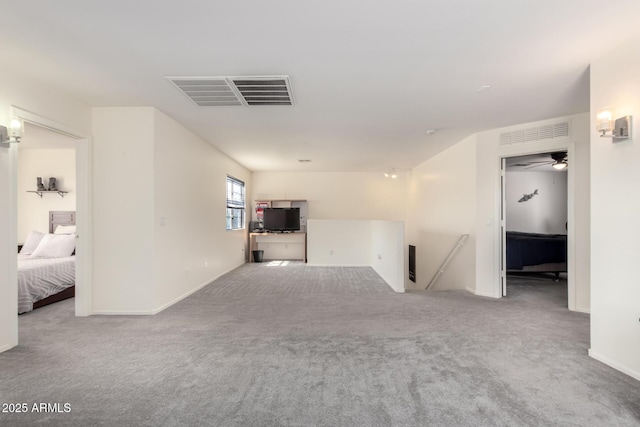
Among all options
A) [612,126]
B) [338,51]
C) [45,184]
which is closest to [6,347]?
[338,51]

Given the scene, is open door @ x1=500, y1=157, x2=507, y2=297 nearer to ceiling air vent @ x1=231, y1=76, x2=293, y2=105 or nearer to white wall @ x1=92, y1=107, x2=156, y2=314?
ceiling air vent @ x1=231, y1=76, x2=293, y2=105

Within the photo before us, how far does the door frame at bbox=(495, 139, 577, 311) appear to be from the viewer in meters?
3.83

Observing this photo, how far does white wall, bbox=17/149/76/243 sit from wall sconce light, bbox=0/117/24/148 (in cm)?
370

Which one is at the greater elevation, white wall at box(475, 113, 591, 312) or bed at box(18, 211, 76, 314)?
white wall at box(475, 113, 591, 312)

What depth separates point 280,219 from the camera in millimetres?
7973

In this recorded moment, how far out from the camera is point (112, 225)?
3574 millimetres

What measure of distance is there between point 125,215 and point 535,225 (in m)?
9.55

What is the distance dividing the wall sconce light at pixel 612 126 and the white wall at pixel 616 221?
0.14ft

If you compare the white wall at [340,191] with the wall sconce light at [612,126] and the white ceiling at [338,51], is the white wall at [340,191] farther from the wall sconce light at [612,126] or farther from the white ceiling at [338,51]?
the wall sconce light at [612,126]

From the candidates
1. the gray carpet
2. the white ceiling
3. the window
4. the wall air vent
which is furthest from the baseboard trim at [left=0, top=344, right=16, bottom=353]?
the window

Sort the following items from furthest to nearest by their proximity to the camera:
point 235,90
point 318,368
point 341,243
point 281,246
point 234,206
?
1. point 281,246
2. point 341,243
3. point 234,206
4. point 235,90
5. point 318,368

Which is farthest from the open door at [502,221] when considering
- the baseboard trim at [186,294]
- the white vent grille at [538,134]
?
the baseboard trim at [186,294]

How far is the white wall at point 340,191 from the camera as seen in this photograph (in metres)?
8.35

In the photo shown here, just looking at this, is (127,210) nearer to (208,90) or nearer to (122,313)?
(122,313)
